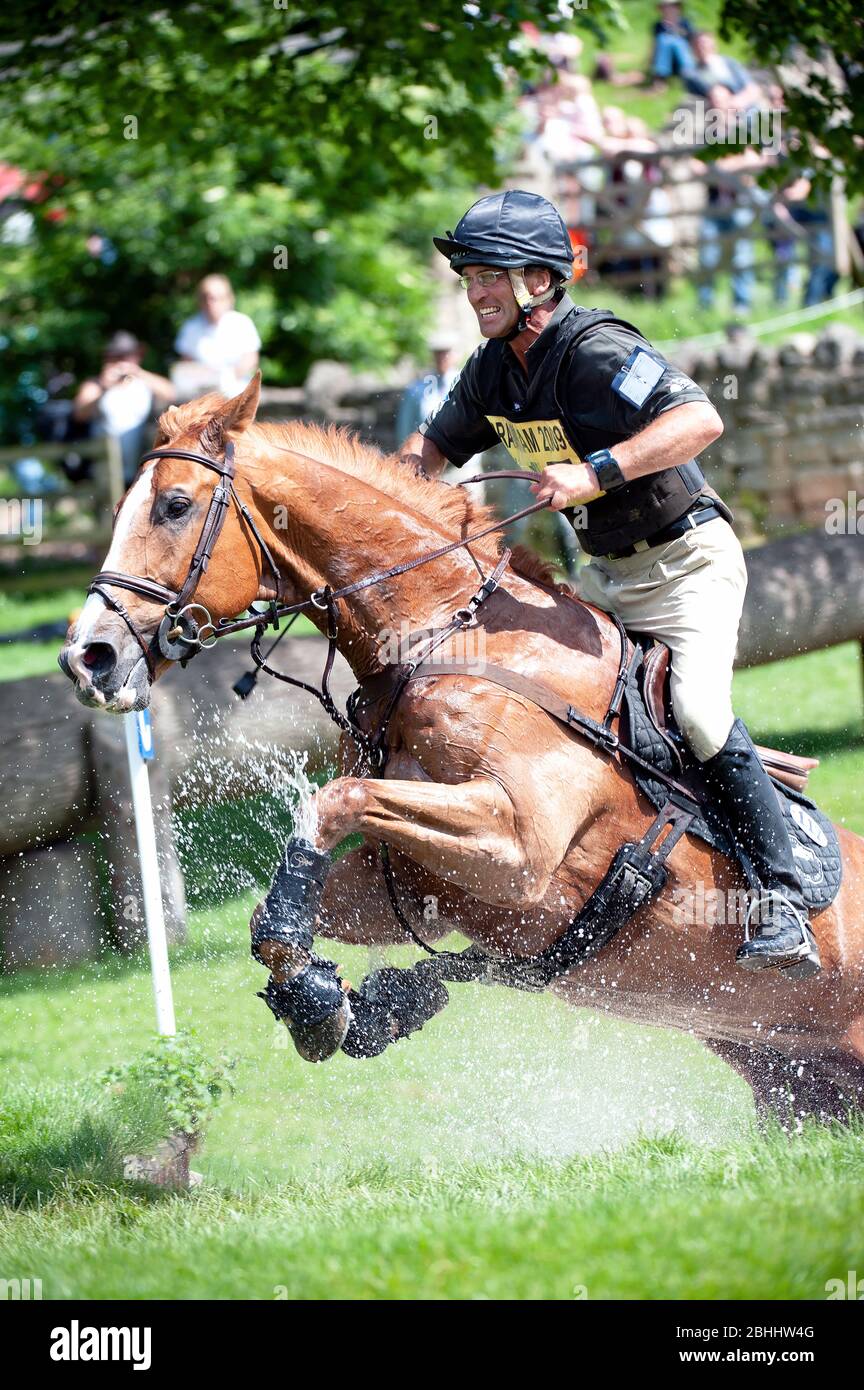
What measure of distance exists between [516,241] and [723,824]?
190 centimetres

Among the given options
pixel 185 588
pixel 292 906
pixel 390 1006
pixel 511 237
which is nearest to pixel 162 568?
pixel 185 588

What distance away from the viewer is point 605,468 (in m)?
4.54

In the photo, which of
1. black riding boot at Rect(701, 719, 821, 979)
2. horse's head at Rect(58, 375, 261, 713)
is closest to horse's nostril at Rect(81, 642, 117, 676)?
horse's head at Rect(58, 375, 261, 713)

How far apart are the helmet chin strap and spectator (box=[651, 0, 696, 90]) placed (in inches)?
671

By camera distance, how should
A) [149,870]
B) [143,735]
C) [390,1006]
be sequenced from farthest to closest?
[143,735], [149,870], [390,1006]

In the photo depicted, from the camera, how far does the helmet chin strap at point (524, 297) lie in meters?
4.62

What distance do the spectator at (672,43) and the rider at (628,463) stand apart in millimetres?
16981

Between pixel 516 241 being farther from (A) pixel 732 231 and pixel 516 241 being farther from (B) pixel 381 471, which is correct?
(A) pixel 732 231

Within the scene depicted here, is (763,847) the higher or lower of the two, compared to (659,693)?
lower

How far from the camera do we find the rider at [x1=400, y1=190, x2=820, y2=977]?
4578mm

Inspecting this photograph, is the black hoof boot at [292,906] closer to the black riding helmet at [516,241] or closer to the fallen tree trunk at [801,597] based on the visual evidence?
the black riding helmet at [516,241]

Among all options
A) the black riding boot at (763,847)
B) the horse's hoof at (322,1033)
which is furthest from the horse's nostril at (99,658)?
the black riding boot at (763,847)

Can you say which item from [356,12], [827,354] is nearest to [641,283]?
[827,354]

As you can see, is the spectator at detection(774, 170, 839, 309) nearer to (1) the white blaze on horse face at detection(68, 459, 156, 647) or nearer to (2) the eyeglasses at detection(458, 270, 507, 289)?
(2) the eyeglasses at detection(458, 270, 507, 289)
